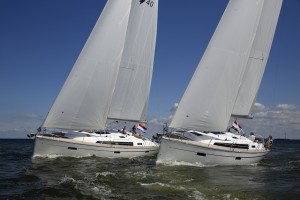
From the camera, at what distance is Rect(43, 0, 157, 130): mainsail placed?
2788 centimetres

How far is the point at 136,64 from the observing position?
3291 cm

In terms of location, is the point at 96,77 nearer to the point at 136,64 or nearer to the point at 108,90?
the point at 108,90

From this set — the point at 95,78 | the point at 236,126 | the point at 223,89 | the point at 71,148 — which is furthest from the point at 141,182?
the point at 236,126

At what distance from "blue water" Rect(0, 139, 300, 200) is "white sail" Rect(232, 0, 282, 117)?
6.21 meters

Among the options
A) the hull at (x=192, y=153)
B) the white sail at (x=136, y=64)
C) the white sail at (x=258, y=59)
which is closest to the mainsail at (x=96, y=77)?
the white sail at (x=136, y=64)

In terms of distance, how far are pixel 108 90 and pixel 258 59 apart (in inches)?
495

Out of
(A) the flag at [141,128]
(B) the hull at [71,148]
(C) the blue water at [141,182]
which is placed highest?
(A) the flag at [141,128]

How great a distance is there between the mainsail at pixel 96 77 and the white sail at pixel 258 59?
1052 cm

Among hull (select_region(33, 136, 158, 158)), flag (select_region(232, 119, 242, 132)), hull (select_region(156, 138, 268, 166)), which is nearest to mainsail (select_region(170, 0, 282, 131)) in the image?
hull (select_region(156, 138, 268, 166))

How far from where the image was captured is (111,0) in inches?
1175

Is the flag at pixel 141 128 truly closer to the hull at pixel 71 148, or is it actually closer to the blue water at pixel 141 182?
the hull at pixel 71 148

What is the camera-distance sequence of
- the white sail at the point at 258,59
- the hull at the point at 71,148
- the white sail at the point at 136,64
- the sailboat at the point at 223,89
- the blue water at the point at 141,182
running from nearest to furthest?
the blue water at the point at 141,182
the sailboat at the point at 223,89
the hull at the point at 71,148
the white sail at the point at 258,59
the white sail at the point at 136,64

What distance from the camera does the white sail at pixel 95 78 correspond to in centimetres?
2788

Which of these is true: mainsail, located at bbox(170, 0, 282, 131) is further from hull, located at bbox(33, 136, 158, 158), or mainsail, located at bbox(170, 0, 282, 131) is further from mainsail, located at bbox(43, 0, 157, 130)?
mainsail, located at bbox(43, 0, 157, 130)
